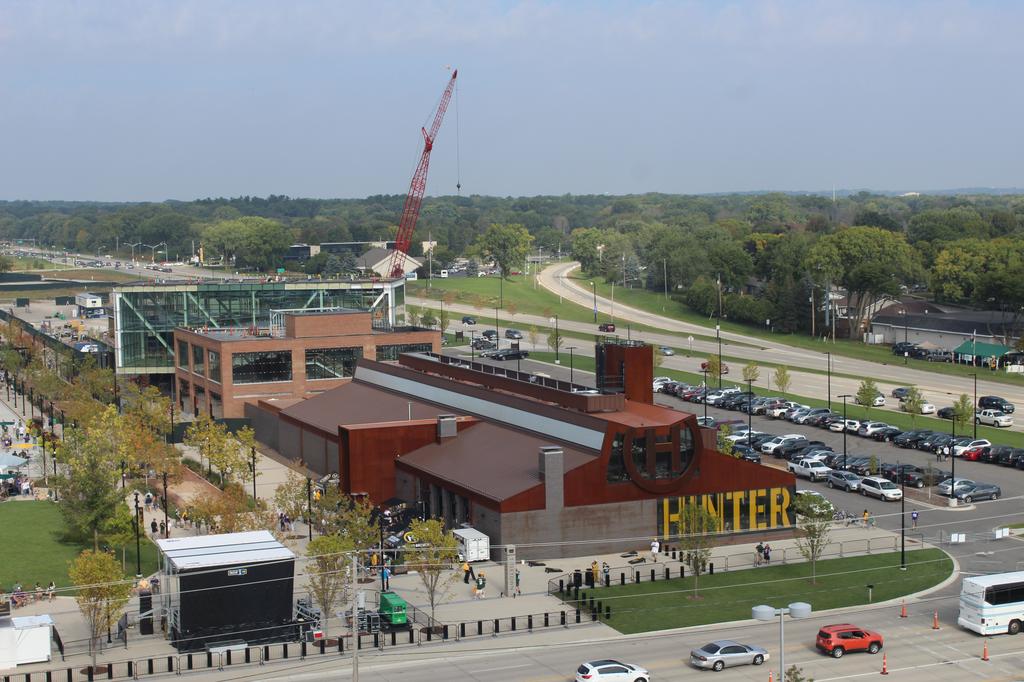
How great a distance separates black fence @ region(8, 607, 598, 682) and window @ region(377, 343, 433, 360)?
52346 millimetres

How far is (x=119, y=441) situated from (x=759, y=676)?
41.9m

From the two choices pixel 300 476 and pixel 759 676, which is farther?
pixel 300 476

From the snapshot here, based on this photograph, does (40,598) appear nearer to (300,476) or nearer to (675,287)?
(300,476)

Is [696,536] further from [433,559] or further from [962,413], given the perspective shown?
[962,413]

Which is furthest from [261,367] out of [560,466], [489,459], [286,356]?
[560,466]

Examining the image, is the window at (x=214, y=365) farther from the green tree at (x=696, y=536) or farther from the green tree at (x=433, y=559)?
the green tree at (x=696, y=536)

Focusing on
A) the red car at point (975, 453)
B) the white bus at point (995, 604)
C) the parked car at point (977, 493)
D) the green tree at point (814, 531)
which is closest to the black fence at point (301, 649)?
the green tree at point (814, 531)

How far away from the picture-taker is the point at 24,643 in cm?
4069

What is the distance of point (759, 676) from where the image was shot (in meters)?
38.4

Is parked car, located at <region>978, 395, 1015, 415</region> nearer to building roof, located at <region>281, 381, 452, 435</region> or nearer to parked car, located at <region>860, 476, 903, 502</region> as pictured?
parked car, located at <region>860, 476, 903, 502</region>

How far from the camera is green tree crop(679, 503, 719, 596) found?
4797 centimetres

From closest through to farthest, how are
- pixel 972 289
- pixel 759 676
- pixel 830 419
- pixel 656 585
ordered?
pixel 759 676 < pixel 656 585 < pixel 830 419 < pixel 972 289

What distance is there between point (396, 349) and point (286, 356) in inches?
331

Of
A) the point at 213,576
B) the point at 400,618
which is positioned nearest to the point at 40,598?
the point at 213,576
